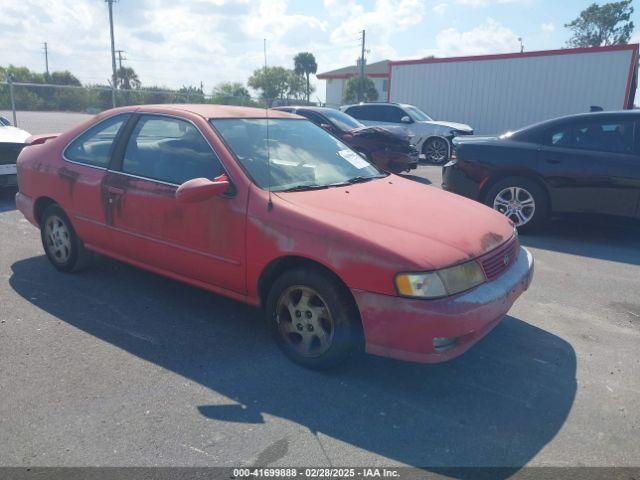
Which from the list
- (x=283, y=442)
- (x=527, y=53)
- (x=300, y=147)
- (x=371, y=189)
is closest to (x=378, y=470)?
(x=283, y=442)

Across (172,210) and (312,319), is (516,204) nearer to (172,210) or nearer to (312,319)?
(312,319)

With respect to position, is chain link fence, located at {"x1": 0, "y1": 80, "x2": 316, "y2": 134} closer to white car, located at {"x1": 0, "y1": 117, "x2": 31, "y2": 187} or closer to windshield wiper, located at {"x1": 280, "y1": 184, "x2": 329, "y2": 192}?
white car, located at {"x1": 0, "y1": 117, "x2": 31, "y2": 187}

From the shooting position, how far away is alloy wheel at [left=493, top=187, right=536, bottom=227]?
661 cm

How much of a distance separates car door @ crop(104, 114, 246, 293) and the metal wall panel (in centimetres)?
1851

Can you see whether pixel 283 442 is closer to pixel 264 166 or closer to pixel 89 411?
pixel 89 411

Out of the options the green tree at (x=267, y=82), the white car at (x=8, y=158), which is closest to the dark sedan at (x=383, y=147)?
the green tree at (x=267, y=82)

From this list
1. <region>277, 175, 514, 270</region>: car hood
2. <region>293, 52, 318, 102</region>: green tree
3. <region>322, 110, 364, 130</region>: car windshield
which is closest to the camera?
<region>277, 175, 514, 270</region>: car hood

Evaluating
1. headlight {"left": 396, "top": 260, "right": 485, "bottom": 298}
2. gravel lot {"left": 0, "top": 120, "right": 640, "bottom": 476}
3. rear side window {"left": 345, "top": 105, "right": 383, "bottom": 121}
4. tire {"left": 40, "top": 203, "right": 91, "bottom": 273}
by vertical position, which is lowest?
gravel lot {"left": 0, "top": 120, "right": 640, "bottom": 476}

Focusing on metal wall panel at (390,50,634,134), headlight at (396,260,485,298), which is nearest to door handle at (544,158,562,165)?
headlight at (396,260,485,298)

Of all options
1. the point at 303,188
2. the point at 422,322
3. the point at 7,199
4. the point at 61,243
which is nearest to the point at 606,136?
the point at 303,188

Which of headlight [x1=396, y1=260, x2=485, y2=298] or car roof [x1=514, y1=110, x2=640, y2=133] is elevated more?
car roof [x1=514, y1=110, x2=640, y2=133]

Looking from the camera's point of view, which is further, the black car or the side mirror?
the black car

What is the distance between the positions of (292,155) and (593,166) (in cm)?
396

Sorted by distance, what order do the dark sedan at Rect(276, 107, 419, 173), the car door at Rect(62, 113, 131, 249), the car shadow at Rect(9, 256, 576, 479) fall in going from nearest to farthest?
the car shadow at Rect(9, 256, 576, 479), the car door at Rect(62, 113, 131, 249), the dark sedan at Rect(276, 107, 419, 173)
